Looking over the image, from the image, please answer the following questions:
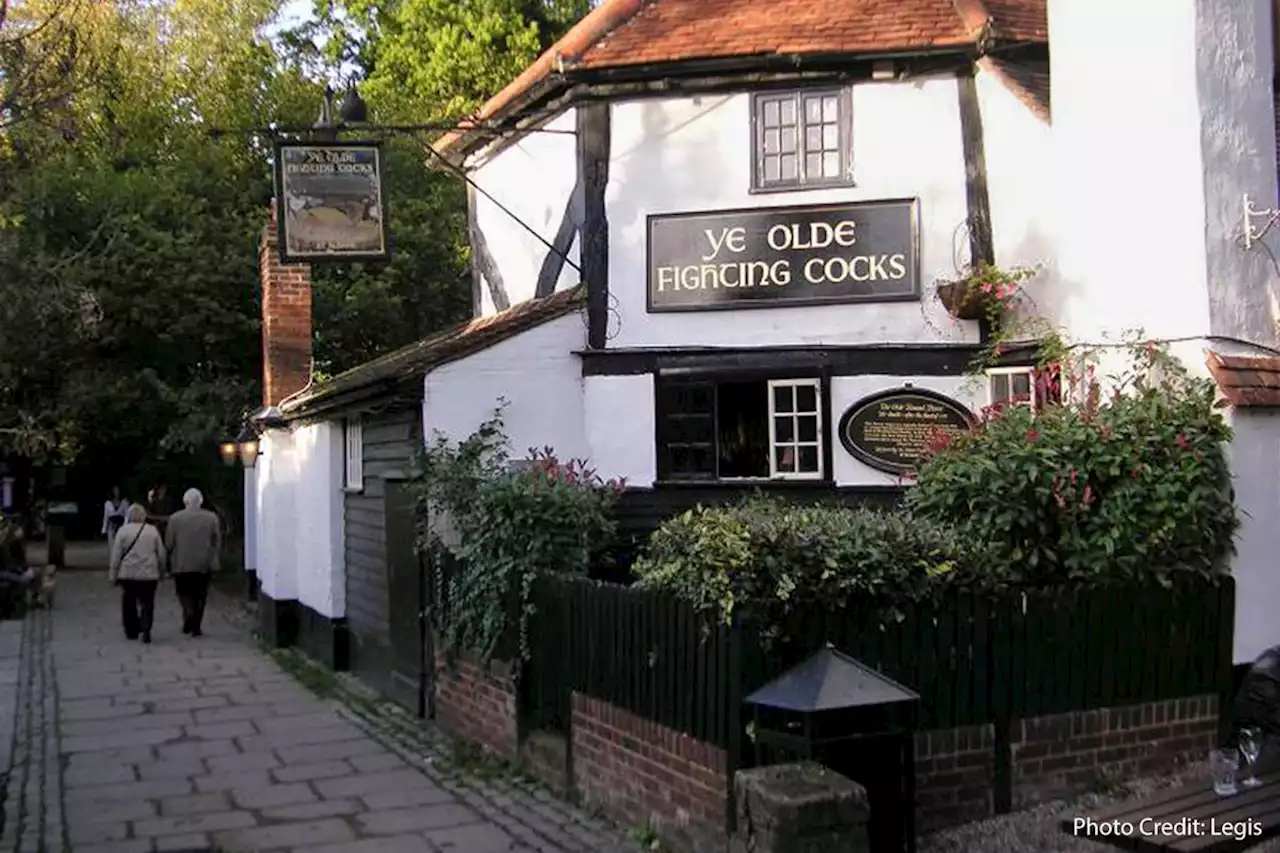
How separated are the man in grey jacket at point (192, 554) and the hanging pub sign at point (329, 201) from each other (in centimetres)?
527

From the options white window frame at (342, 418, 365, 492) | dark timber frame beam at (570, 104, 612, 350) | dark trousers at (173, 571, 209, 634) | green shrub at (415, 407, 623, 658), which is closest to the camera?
green shrub at (415, 407, 623, 658)

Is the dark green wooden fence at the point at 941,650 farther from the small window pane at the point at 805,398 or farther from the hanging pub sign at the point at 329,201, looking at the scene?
the hanging pub sign at the point at 329,201

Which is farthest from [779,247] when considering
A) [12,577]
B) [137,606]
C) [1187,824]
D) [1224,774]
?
[12,577]

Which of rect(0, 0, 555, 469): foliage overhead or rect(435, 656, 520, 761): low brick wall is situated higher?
rect(0, 0, 555, 469): foliage overhead

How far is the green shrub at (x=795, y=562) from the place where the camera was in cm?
606

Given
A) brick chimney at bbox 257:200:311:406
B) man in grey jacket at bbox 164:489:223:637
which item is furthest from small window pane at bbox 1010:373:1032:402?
man in grey jacket at bbox 164:489:223:637

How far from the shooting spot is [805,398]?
34.2 ft

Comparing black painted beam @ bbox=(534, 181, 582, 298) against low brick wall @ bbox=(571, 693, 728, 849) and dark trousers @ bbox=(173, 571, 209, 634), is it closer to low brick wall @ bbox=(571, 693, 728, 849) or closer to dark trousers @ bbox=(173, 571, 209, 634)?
low brick wall @ bbox=(571, 693, 728, 849)

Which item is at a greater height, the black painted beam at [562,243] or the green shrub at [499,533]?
the black painted beam at [562,243]

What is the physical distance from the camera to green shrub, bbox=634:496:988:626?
19.9 ft

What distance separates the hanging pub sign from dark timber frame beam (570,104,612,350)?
1.74m

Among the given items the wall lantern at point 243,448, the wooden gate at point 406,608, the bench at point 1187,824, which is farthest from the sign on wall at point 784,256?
the wall lantern at point 243,448

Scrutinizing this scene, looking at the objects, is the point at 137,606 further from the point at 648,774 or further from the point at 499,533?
the point at 648,774

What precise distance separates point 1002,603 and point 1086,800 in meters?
1.14
